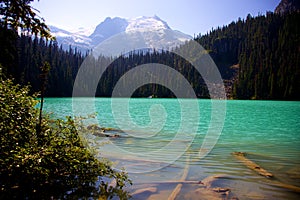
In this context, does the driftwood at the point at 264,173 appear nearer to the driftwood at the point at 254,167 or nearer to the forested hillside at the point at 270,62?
the driftwood at the point at 254,167

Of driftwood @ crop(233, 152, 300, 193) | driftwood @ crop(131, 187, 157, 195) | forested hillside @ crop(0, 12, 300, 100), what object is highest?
forested hillside @ crop(0, 12, 300, 100)

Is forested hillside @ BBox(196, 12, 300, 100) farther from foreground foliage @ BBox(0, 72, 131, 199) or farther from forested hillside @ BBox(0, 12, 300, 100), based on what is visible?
foreground foliage @ BBox(0, 72, 131, 199)

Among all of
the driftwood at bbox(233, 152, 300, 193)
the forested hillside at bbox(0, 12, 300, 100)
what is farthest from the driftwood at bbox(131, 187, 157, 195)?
the forested hillside at bbox(0, 12, 300, 100)

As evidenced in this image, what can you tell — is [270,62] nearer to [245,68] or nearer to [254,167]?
[245,68]

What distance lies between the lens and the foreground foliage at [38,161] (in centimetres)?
595

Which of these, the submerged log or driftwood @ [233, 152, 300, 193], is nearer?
the submerged log

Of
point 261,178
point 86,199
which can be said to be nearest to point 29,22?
point 86,199

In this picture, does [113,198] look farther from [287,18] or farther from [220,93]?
[287,18]

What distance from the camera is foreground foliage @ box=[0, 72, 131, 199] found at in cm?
595

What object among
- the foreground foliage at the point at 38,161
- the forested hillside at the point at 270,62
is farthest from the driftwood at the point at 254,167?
the forested hillside at the point at 270,62

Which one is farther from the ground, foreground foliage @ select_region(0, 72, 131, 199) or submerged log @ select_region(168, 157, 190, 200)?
foreground foliage @ select_region(0, 72, 131, 199)

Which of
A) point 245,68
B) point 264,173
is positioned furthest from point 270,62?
point 264,173

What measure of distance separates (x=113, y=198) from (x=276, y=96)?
14095 cm

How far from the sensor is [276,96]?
423ft
